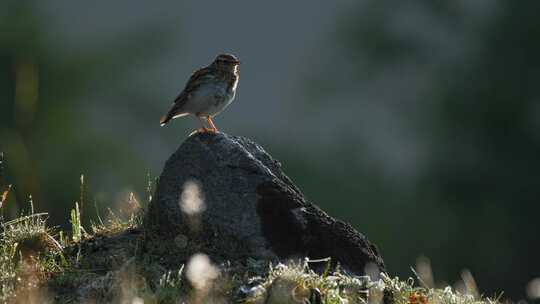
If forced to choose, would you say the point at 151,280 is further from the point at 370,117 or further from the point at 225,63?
the point at 370,117

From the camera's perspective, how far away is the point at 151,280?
750cm

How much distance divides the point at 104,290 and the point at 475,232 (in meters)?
28.9

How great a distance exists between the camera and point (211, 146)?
848 centimetres

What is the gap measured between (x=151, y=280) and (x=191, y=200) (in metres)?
0.73

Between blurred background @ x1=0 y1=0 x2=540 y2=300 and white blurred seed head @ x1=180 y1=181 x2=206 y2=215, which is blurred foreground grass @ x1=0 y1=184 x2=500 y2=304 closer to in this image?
white blurred seed head @ x1=180 y1=181 x2=206 y2=215

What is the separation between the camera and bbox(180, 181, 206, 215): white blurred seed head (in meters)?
7.56

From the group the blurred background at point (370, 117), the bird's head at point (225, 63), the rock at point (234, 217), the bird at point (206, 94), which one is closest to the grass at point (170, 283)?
the rock at point (234, 217)

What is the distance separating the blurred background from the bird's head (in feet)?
69.2

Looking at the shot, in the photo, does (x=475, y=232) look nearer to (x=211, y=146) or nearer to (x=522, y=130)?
(x=522, y=130)

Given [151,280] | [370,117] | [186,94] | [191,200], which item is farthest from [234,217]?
[370,117]

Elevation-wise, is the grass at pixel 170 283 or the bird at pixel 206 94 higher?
the bird at pixel 206 94

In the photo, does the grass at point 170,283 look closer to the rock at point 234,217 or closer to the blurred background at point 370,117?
the rock at point 234,217

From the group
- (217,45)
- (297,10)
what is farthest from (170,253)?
(217,45)

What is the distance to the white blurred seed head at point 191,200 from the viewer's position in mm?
7562
